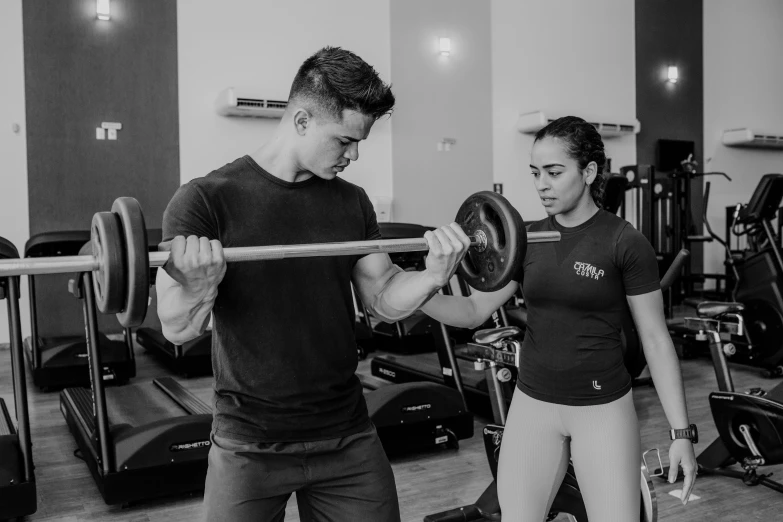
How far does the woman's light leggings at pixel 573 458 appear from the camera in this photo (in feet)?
5.67

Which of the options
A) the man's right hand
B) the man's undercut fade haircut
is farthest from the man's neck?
the man's right hand

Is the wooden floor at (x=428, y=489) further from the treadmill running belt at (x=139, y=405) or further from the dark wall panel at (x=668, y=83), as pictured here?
the dark wall panel at (x=668, y=83)

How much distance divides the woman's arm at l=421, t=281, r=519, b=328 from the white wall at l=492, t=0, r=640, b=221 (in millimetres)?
6577

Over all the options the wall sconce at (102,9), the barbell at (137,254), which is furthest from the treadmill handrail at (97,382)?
the wall sconce at (102,9)

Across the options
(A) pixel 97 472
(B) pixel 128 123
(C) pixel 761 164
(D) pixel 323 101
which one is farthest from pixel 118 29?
(C) pixel 761 164

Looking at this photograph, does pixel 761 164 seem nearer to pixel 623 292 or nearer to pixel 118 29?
pixel 118 29

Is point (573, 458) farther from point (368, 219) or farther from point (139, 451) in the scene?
point (139, 451)

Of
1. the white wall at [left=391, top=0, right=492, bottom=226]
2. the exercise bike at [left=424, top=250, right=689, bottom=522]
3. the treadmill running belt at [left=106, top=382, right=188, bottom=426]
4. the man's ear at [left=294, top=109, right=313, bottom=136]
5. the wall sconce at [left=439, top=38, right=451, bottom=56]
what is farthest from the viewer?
the wall sconce at [left=439, top=38, right=451, bottom=56]

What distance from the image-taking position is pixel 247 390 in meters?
1.46

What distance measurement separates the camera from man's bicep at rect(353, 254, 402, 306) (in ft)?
5.51

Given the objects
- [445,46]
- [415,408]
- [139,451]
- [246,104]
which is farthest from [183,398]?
[445,46]

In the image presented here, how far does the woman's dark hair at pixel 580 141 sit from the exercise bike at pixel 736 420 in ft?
4.86

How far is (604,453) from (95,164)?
589 centimetres

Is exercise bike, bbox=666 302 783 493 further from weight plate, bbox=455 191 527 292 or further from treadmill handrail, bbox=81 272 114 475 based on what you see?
treadmill handrail, bbox=81 272 114 475
